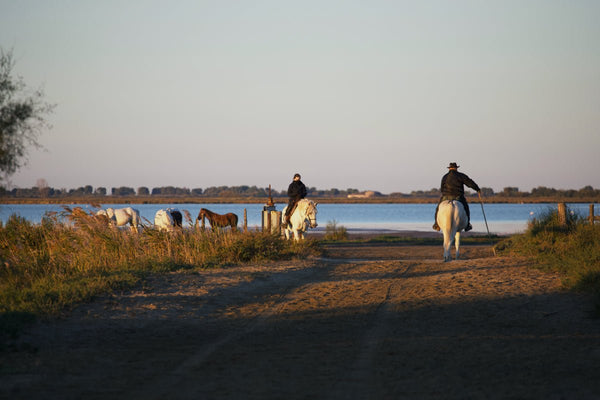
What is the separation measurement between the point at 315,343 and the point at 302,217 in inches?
542

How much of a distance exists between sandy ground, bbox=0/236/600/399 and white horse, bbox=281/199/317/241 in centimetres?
760

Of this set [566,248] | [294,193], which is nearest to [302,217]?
[294,193]

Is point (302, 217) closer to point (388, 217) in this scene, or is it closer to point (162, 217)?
point (162, 217)

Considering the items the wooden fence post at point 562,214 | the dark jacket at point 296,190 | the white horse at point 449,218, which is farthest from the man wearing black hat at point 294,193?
the wooden fence post at point 562,214

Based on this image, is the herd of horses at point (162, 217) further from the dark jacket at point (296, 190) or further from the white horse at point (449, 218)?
the white horse at point (449, 218)

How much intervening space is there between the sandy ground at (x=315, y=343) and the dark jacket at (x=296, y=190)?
8941 millimetres

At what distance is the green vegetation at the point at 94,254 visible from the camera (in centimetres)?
1092

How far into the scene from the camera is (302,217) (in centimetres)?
2158

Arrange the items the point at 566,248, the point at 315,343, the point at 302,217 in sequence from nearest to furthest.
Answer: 1. the point at 315,343
2. the point at 566,248
3. the point at 302,217

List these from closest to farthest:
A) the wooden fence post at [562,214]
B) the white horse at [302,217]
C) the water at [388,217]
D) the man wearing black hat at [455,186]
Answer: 1. the man wearing black hat at [455,186]
2. the white horse at [302,217]
3. the wooden fence post at [562,214]
4. the water at [388,217]

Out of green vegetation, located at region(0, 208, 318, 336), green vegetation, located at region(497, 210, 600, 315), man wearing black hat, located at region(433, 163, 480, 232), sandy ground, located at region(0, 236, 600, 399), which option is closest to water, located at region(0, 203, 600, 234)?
green vegetation, located at region(0, 208, 318, 336)

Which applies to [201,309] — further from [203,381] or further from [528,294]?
[528,294]

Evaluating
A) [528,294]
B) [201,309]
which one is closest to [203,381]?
[201,309]

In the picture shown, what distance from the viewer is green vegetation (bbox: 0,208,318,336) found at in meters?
10.9
